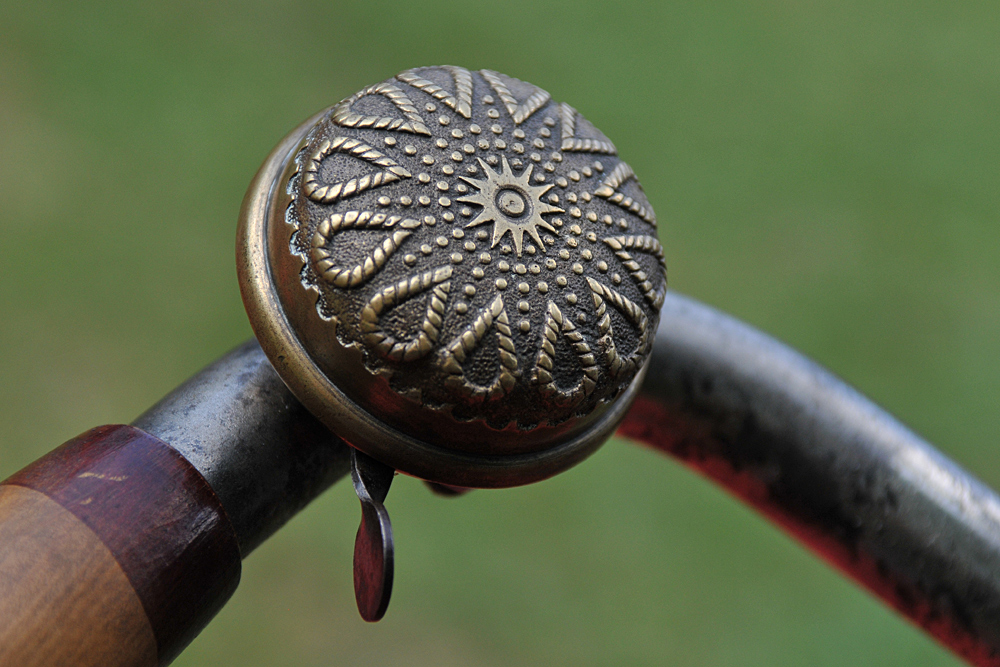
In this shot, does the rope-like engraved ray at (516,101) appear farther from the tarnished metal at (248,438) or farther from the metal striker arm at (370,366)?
the tarnished metal at (248,438)

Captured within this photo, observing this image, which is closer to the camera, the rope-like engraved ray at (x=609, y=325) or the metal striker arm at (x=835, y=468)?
the rope-like engraved ray at (x=609, y=325)

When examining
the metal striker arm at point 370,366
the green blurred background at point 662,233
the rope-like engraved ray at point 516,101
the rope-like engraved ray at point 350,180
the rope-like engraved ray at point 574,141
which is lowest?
the green blurred background at point 662,233

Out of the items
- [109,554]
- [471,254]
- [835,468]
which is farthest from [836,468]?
[109,554]

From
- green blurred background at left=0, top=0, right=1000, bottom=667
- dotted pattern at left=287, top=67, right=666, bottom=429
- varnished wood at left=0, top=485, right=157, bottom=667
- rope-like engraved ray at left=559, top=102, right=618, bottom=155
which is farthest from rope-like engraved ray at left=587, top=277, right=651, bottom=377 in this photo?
green blurred background at left=0, top=0, right=1000, bottom=667

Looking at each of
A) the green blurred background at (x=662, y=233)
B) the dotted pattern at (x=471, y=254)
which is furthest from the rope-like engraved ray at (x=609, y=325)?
the green blurred background at (x=662, y=233)

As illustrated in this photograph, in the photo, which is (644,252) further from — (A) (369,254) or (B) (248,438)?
(B) (248,438)

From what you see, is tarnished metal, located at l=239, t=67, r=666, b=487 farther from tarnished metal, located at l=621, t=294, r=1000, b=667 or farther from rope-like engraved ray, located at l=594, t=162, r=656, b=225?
tarnished metal, located at l=621, t=294, r=1000, b=667
